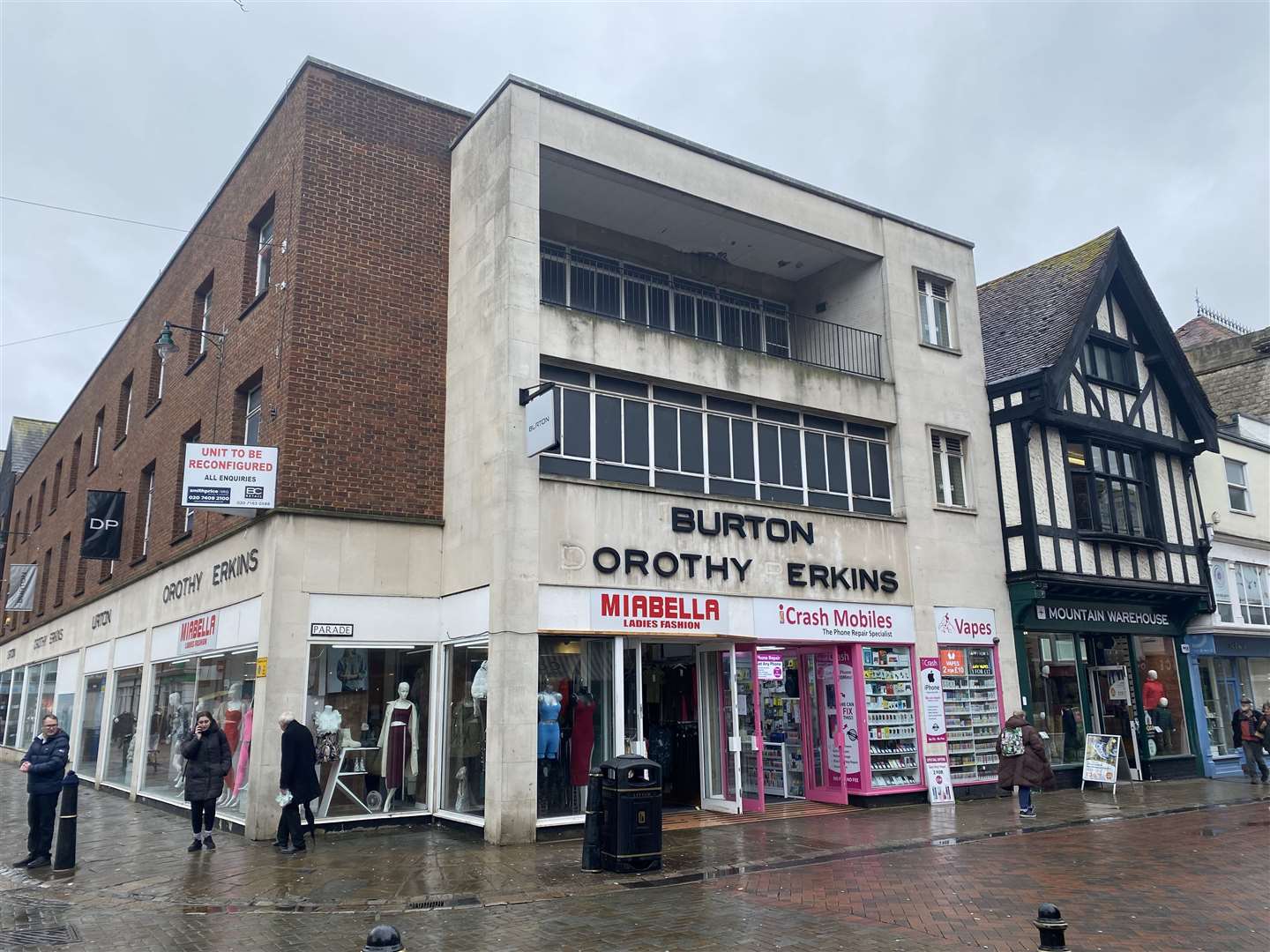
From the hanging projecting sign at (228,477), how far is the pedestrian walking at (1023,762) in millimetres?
11456

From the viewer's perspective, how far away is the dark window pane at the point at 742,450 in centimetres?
1638

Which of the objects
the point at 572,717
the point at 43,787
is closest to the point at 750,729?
the point at 572,717

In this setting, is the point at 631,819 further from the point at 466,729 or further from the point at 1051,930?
the point at 1051,930

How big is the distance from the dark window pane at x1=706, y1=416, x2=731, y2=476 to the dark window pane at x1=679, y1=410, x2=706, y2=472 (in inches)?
8.5

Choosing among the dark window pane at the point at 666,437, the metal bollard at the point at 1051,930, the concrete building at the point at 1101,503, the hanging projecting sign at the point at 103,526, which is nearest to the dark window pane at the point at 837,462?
the dark window pane at the point at 666,437

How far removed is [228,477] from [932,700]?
12041 millimetres

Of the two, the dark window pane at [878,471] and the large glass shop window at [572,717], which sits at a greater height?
the dark window pane at [878,471]

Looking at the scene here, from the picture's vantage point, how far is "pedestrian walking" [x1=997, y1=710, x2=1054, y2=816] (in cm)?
1456

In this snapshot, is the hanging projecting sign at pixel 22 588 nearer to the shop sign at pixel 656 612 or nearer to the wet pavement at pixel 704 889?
the wet pavement at pixel 704 889

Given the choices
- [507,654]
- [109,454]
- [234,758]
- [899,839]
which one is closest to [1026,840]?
[899,839]

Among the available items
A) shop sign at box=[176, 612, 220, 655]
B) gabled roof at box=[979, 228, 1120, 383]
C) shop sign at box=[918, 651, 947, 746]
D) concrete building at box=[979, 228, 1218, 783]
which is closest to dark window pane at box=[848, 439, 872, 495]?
shop sign at box=[918, 651, 947, 746]

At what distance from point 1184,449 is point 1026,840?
44.3ft

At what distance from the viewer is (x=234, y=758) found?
14055 millimetres

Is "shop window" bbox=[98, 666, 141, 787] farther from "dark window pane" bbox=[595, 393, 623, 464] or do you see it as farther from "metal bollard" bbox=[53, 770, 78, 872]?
"dark window pane" bbox=[595, 393, 623, 464]
